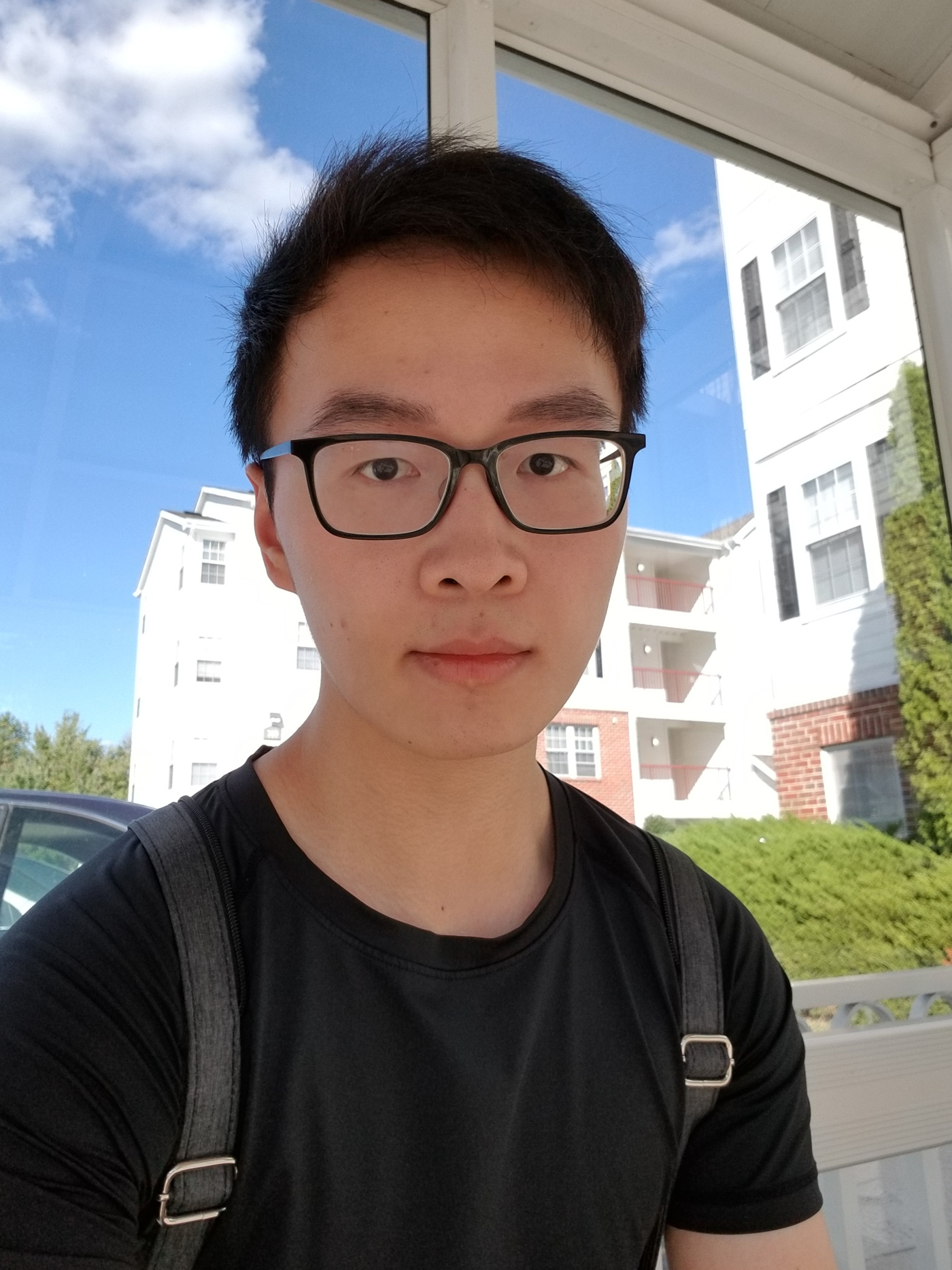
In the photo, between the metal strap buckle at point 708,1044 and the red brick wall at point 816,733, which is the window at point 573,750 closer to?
the red brick wall at point 816,733

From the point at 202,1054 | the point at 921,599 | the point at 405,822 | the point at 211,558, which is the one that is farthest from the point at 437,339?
the point at 921,599

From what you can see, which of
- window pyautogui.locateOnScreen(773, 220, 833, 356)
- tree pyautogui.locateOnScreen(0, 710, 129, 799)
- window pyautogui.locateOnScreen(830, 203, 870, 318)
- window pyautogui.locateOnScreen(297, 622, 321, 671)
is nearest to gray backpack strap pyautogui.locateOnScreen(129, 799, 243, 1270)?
tree pyautogui.locateOnScreen(0, 710, 129, 799)

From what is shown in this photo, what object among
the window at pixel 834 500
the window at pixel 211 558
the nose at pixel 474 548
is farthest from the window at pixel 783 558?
the nose at pixel 474 548

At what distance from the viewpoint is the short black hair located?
0.82 m

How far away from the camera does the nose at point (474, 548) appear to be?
673 millimetres

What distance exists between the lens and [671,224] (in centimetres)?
220

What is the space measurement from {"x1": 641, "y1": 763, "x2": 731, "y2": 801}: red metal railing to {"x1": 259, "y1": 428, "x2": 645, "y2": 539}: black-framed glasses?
55.4 inches

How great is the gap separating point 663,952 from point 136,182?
1549 mm

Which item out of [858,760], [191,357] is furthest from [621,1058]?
[858,760]

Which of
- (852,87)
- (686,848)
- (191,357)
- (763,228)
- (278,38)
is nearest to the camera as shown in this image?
(191,357)

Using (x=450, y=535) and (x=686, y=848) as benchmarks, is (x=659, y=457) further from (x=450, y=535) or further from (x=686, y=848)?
(x=450, y=535)

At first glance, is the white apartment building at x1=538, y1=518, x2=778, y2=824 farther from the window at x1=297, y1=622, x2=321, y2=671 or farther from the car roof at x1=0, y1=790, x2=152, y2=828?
the car roof at x1=0, y1=790, x2=152, y2=828

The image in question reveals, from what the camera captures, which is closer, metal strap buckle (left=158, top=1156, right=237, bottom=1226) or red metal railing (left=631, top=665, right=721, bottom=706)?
metal strap buckle (left=158, top=1156, right=237, bottom=1226)

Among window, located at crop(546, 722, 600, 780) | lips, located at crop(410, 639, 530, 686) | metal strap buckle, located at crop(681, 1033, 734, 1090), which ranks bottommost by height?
metal strap buckle, located at crop(681, 1033, 734, 1090)
